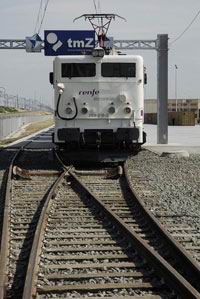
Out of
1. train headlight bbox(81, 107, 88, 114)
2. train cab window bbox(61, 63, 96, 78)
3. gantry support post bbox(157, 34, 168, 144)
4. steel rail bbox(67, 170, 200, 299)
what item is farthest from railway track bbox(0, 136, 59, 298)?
gantry support post bbox(157, 34, 168, 144)

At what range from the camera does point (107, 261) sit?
720cm

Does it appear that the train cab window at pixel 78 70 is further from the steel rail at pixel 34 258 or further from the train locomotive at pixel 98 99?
the steel rail at pixel 34 258

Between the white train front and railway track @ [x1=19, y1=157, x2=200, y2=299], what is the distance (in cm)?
743

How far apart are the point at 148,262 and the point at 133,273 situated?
1.28 feet

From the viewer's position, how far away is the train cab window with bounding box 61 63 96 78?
18.8 metres

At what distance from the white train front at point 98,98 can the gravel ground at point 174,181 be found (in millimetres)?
1500

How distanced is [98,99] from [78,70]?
1090 mm

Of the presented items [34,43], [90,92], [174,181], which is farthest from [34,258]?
[34,43]

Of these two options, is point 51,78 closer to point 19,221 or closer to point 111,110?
point 111,110

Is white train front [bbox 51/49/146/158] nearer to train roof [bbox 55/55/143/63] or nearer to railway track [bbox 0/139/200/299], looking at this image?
train roof [bbox 55/55/143/63]

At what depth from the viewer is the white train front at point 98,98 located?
18.6 m

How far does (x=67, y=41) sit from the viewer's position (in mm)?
32062

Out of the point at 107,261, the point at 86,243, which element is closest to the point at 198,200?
the point at 86,243

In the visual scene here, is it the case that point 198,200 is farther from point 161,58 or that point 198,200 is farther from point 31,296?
point 161,58
